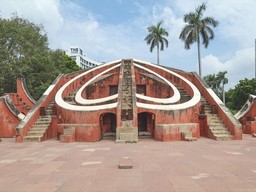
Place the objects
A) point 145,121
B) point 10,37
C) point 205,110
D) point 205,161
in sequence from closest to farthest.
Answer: point 205,161, point 205,110, point 145,121, point 10,37

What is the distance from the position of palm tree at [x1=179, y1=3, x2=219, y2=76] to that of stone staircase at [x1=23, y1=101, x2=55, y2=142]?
62.7 feet

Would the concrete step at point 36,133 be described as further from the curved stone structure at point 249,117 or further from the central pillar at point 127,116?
the curved stone structure at point 249,117

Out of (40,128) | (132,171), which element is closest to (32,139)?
(40,128)

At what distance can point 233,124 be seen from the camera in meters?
12.3

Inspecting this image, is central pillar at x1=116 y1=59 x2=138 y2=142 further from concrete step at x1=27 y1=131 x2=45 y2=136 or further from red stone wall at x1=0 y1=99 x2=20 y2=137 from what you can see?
red stone wall at x1=0 y1=99 x2=20 y2=137

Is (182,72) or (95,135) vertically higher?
(182,72)

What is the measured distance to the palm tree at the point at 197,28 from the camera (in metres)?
30.3

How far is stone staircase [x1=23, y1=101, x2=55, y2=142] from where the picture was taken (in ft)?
40.8

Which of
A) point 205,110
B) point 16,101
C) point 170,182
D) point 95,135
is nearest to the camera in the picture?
point 170,182

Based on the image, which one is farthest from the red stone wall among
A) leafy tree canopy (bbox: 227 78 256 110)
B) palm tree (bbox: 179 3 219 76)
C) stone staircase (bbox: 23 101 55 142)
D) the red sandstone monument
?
leafy tree canopy (bbox: 227 78 256 110)

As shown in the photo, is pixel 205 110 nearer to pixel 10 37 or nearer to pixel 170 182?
→ pixel 170 182

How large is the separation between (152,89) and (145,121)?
5.78 feet

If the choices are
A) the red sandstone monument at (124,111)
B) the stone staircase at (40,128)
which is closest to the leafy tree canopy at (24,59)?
the red sandstone monument at (124,111)

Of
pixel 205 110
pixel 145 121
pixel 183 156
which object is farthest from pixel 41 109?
pixel 183 156
